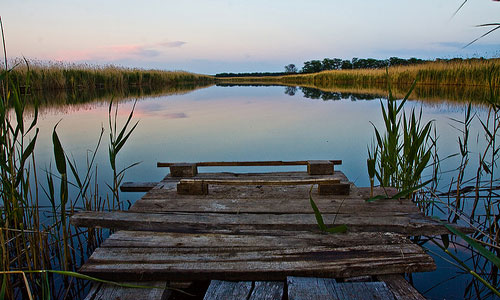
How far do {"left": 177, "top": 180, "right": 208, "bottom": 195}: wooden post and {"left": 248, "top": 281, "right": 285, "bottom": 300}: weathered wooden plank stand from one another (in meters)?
1.21

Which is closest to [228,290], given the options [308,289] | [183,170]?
[308,289]

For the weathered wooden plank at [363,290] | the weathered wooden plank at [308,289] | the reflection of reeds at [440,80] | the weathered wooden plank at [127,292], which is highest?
the reflection of reeds at [440,80]

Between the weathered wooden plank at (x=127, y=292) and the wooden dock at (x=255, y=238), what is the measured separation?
0.04 metres

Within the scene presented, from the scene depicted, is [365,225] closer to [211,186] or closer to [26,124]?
[211,186]

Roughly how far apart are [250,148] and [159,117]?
14.2 feet

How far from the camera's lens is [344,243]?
175cm

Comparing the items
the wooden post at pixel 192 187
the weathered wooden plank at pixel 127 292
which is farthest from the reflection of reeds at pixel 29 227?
the wooden post at pixel 192 187

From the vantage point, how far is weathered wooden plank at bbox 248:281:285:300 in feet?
4.61

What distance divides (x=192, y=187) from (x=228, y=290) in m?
1.25

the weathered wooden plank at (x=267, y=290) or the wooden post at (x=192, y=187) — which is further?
the wooden post at (x=192, y=187)

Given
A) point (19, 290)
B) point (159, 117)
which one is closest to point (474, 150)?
point (19, 290)

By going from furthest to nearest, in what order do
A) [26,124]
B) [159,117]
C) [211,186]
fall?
[159,117] < [26,124] < [211,186]

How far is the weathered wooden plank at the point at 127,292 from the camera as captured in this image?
1431 millimetres

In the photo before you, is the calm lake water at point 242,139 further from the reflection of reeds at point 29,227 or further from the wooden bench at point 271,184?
the reflection of reeds at point 29,227
